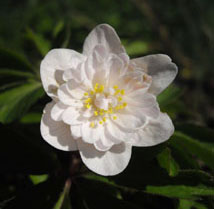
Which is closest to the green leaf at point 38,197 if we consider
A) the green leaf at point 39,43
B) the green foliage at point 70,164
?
the green foliage at point 70,164

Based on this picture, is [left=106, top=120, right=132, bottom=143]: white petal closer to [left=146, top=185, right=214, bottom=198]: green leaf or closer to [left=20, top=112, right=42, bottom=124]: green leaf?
[left=146, top=185, right=214, bottom=198]: green leaf

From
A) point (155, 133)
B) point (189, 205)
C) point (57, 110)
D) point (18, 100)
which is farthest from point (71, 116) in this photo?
point (189, 205)

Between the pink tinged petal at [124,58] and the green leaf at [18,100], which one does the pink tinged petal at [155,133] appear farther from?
the green leaf at [18,100]

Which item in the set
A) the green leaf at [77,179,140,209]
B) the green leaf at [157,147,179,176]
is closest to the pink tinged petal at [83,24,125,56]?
the green leaf at [157,147,179,176]

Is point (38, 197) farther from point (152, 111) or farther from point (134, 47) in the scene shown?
point (134, 47)

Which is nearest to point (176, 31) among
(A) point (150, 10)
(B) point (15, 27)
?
(A) point (150, 10)

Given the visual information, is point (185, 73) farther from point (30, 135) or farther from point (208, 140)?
point (30, 135)
